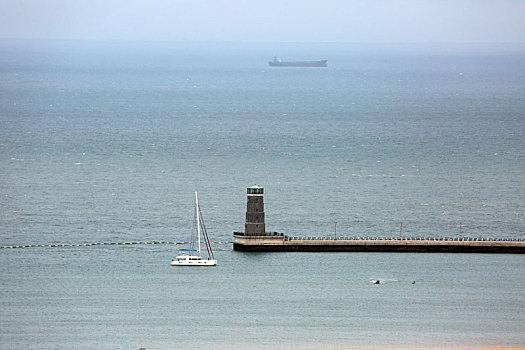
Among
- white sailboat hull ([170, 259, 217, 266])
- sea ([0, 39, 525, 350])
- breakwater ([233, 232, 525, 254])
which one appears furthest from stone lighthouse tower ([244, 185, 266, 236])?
white sailboat hull ([170, 259, 217, 266])

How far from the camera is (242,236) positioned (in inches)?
4321

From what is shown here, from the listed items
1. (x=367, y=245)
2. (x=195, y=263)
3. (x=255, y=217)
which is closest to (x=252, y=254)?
(x=255, y=217)

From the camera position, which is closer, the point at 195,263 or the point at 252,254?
the point at 195,263

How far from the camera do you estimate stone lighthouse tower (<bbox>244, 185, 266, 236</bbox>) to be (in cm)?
11000

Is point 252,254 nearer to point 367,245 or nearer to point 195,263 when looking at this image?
point 195,263

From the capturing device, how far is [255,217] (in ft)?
362

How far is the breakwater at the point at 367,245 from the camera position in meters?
109

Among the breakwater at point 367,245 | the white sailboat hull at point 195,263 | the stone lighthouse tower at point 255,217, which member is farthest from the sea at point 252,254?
the stone lighthouse tower at point 255,217

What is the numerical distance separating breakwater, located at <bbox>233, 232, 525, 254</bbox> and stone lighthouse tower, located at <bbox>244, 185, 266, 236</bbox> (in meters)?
0.48

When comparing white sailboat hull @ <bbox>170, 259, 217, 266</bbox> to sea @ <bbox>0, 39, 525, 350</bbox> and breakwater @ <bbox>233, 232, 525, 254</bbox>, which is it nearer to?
sea @ <bbox>0, 39, 525, 350</bbox>

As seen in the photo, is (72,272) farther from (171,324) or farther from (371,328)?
(371,328)

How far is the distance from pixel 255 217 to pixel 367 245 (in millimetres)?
9028

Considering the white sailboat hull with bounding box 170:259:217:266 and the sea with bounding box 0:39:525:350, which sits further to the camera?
the white sailboat hull with bounding box 170:259:217:266

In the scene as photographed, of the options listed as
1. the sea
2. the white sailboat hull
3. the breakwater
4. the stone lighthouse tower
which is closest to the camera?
the sea
